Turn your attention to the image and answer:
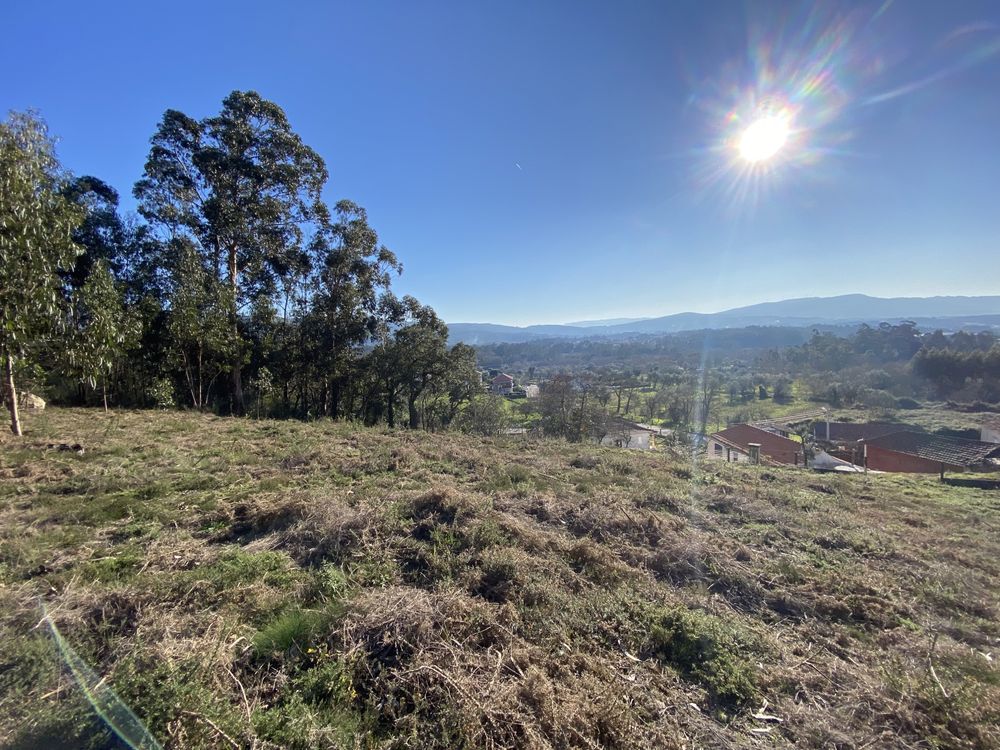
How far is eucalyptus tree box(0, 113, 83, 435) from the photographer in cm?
592

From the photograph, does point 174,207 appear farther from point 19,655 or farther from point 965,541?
point 965,541

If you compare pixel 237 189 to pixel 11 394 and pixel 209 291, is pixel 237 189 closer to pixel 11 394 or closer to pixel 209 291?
pixel 209 291

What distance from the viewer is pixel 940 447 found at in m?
21.9

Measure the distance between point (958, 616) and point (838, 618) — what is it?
1143 millimetres

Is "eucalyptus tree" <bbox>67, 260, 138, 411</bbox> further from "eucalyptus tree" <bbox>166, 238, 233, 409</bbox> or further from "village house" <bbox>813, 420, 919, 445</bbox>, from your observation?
"village house" <bbox>813, 420, 919, 445</bbox>

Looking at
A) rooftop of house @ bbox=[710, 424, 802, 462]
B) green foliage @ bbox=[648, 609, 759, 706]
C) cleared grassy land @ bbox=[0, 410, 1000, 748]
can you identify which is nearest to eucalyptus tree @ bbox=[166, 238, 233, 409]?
cleared grassy land @ bbox=[0, 410, 1000, 748]

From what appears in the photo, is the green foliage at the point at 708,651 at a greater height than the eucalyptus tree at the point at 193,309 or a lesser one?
lesser

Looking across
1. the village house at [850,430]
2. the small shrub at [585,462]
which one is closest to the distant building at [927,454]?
the village house at [850,430]

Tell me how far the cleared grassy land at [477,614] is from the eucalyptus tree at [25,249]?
80.0 inches

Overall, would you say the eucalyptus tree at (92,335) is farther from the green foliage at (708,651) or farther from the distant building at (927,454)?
the distant building at (927,454)

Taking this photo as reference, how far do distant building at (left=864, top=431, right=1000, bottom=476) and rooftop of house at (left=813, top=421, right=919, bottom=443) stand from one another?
136 inches

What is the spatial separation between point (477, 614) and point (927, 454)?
30351mm

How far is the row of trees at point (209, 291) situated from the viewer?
6.88 metres

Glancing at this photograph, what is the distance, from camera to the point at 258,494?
16.2 ft
